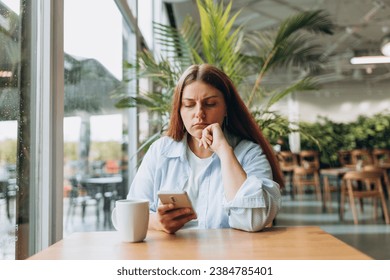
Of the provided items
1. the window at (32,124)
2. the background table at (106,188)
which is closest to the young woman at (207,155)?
the window at (32,124)

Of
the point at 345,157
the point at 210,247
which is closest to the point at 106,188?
the point at 210,247

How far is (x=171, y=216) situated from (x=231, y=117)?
0.54m

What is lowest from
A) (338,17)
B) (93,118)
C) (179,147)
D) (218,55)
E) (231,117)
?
(179,147)

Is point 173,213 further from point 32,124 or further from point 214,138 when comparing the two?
point 32,124

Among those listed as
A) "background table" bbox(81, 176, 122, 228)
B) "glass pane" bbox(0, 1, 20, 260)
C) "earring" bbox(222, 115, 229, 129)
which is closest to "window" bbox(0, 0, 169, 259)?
"glass pane" bbox(0, 1, 20, 260)

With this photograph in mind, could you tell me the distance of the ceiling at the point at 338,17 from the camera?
5297 mm

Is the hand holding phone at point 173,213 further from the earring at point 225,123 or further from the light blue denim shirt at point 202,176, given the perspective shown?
the earring at point 225,123

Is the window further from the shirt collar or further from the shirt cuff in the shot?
the shirt cuff

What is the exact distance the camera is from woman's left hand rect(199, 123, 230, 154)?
1.15 metres

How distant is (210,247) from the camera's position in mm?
783

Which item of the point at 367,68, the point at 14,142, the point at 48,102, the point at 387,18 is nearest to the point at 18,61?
the point at 48,102

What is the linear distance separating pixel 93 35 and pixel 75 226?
1171mm

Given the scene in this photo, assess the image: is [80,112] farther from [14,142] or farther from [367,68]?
[367,68]

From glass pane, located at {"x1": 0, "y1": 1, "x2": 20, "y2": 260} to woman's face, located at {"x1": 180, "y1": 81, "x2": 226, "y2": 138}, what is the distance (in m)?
0.54
